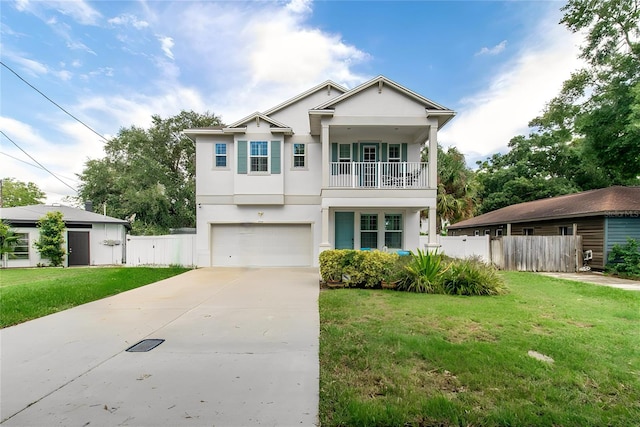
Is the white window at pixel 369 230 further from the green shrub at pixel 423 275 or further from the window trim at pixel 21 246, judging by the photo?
the window trim at pixel 21 246

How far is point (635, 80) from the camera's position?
39.8 ft

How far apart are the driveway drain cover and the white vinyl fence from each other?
9081mm

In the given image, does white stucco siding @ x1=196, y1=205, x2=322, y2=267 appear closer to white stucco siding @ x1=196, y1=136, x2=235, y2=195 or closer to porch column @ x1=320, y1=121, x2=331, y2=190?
white stucco siding @ x1=196, y1=136, x2=235, y2=195

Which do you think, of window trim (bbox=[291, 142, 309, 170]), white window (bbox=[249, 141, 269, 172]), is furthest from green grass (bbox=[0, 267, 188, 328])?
window trim (bbox=[291, 142, 309, 170])

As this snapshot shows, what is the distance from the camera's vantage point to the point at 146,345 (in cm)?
416

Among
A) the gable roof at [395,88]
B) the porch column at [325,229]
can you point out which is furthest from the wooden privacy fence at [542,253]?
the porch column at [325,229]

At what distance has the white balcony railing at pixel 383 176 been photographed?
1162cm

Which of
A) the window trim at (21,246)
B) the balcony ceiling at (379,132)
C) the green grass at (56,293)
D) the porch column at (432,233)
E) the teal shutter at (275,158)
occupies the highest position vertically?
the balcony ceiling at (379,132)

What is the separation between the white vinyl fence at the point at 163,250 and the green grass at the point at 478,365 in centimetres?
926

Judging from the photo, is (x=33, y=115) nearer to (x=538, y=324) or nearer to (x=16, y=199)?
(x=538, y=324)

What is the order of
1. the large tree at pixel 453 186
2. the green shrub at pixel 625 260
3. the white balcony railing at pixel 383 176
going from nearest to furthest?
the green shrub at pixel 625 260, the white balcony railing at pixel 383 176, the large tree at pixel 453 186

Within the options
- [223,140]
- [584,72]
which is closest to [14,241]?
[223,140]

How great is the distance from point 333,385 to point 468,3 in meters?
12.5

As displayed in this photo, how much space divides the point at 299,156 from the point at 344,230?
4.09m
